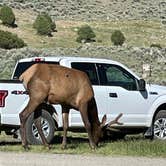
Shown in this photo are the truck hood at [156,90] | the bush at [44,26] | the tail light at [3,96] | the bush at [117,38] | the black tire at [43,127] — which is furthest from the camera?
the bush at [44,26]

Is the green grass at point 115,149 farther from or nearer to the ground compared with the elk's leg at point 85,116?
nearer to the ground

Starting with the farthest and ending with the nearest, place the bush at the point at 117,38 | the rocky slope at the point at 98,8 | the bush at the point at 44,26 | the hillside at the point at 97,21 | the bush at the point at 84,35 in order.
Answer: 1. the rocky slope at the point at 98,8
2. the bush at the point at 44,26
3. the bush at the point at 84,35
4. the bush at the point at 117,38
5. the hillside at the point at 97,21

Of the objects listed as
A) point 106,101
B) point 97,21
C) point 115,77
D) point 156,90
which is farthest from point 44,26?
point 106,101

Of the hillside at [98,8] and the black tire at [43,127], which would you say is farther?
the hillside at [98,8]

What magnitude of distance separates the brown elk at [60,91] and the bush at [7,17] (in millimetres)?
55771

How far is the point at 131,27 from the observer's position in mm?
80875

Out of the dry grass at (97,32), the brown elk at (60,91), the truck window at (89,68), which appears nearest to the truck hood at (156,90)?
the truck window at (89,68)

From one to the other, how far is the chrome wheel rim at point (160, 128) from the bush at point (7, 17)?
53.6 m

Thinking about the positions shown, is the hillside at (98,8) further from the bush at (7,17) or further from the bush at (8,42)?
the bush at (8,42)

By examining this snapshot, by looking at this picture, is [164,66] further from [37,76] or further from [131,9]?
[131,9]

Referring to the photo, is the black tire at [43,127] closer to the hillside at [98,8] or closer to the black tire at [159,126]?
the black tire at [159,126]

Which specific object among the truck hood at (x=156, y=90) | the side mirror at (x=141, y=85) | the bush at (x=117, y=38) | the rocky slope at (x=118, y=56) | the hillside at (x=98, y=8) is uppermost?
the side mirror at (x=141, y=85)

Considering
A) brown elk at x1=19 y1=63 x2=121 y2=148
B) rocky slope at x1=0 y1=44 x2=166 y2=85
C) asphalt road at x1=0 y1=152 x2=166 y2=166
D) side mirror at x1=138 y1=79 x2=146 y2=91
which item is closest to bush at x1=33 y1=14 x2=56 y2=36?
rocky slope at x1=0 y1=44 x2=166 y2=85

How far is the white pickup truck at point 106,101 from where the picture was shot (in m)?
15.7
